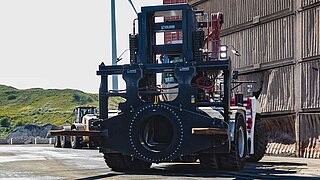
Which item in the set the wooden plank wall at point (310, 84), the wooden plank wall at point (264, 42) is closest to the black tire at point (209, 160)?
the wooden plank wall at point (310, 84)

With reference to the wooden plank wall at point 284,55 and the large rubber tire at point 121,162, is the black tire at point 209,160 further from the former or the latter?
the wooden plank wall at point 284,55

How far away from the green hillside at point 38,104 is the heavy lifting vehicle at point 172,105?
79.8m

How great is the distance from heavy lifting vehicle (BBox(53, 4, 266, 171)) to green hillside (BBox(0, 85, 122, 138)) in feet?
262

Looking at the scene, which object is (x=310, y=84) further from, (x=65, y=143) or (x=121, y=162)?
(x=65, y=143)

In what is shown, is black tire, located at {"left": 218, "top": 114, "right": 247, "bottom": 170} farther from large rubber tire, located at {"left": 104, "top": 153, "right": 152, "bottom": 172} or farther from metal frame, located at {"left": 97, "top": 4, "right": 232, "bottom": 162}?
large rubber tire, located at {"left": 104, "top": 153, "right": 152, "bottom": 172}

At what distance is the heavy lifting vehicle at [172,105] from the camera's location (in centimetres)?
1348

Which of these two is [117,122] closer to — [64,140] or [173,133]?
[173,133]

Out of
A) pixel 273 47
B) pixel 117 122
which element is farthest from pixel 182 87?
pixel 273 47

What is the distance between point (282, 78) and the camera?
24.4m

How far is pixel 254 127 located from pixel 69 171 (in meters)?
6.23

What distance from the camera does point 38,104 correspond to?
430 ft

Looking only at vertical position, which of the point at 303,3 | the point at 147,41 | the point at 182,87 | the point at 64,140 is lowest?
the point at 64,140

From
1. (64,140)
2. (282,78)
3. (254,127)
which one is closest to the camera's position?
(254,127)

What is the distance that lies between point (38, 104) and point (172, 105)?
120 meters
